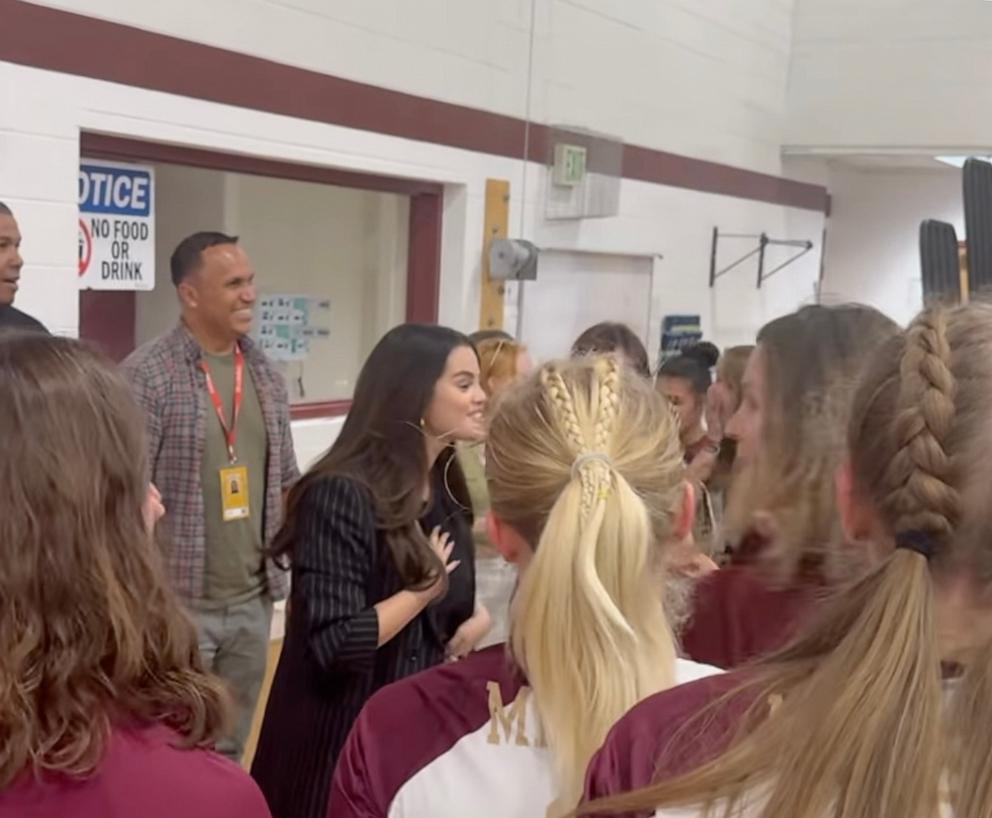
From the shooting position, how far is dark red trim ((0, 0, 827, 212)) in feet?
10.1

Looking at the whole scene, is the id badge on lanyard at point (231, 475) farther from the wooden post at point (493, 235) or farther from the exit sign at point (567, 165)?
the exit sign at point (567, 165)

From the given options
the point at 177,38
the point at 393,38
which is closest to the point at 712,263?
the point at 393,38

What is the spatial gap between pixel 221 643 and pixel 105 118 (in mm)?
1545

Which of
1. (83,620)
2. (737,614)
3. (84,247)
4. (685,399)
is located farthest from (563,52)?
(83,620)

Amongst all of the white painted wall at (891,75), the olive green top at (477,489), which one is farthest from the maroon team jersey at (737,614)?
the white painted wall at (891,75)

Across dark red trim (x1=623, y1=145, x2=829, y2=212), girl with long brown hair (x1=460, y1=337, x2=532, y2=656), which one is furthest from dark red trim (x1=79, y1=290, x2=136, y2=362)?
dark red trim (x1=623, y1=145, x2=829, y2=212)

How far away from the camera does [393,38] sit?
171 inches

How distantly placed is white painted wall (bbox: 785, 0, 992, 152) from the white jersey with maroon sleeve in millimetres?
6242

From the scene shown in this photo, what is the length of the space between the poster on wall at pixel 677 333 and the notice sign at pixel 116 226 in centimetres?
331

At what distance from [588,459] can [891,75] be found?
641 cm

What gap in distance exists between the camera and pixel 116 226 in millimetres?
3516

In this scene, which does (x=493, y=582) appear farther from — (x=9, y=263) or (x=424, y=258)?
→ (x=424, y=258)

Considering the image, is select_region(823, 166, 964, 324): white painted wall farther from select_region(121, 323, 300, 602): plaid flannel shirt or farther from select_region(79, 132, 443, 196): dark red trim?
select_region(121, 323, 300, 602): plaid flannel shirt

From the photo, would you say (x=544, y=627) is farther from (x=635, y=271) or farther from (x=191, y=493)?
(x=635, y=271)
